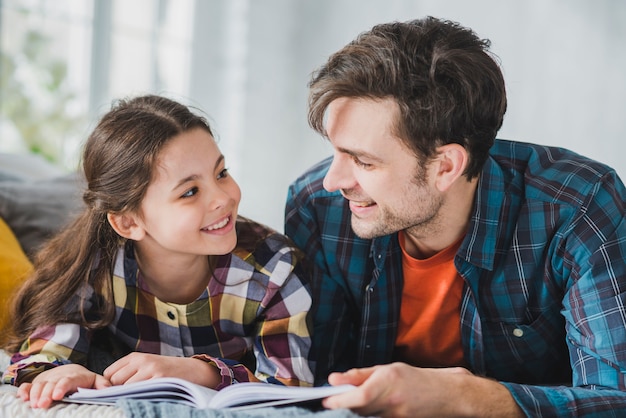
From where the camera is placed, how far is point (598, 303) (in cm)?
136

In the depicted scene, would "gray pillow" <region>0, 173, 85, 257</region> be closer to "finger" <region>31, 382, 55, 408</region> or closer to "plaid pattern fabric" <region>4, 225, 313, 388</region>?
"plaid pattern fabric" <region>4, 225, 313, 388</region>

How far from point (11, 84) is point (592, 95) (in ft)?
8.32

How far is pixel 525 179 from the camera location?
5.02 ft

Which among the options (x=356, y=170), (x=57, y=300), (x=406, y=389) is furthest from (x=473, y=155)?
(x=57, y=300)

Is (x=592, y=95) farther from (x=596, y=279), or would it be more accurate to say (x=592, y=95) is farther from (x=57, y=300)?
(x=57, y=300)

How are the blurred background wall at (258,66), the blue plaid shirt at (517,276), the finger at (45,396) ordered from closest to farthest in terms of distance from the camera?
the finger at (45,396), the blue plaid shirt at (517,276), the blurred background wall at (258,66)

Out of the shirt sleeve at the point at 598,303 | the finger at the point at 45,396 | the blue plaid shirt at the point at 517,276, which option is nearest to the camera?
the finger at the point at 45,396

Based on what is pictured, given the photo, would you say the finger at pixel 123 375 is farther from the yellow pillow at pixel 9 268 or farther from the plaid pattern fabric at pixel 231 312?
the yellow pillow at pixel 9 268

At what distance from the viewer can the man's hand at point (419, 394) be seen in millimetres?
1004

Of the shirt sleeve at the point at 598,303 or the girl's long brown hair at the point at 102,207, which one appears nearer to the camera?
the shirt sleeve at the point at 598,303

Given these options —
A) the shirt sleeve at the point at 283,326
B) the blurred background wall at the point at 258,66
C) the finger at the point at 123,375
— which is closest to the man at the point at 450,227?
the shirt sleeve at the point at 283,326

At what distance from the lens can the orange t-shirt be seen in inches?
61.8

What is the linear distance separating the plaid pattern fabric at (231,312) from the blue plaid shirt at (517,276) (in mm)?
121

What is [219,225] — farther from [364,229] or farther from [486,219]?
[486,219]
